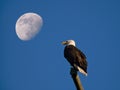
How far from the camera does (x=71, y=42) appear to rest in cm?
926

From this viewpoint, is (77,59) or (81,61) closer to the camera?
(81,61)

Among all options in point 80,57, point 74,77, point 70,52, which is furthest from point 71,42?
point 74,77

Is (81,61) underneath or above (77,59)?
underneath

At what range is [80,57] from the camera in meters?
6.95

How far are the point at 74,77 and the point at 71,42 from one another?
235 inches

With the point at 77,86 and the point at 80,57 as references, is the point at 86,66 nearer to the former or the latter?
the point at 80,57

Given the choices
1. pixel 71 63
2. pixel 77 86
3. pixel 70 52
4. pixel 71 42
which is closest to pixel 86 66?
pixel 71 63

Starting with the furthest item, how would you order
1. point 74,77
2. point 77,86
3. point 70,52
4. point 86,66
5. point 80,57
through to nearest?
point 70,52 → point 80,57 → point 86,66 → point 74,77 → point 77,86

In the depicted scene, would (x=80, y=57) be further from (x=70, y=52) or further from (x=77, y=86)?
(x=77, y=86)

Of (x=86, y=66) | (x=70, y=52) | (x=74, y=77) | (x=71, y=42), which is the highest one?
(x=71, y=42)

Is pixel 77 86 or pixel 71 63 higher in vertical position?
pixel 71 63

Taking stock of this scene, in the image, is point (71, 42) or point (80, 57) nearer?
point (80, 57)

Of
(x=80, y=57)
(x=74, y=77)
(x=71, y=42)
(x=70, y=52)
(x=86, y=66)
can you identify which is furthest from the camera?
(x=71, y=42)

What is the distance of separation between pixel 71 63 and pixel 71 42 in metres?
2.67
